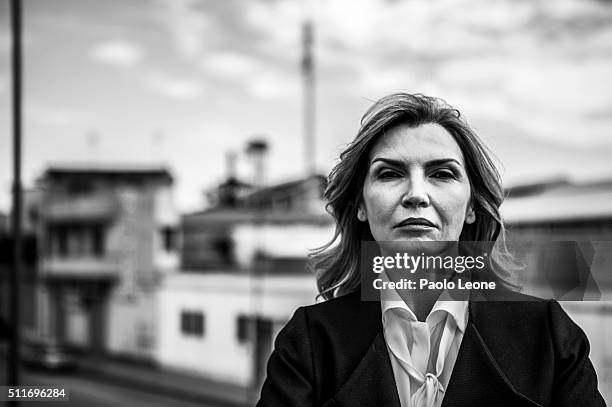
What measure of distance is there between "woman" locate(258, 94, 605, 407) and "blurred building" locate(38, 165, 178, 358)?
65.3 feet

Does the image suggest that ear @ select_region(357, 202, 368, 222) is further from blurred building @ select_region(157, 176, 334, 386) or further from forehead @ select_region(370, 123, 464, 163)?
blurred building @ select_region(157, 176, 334, 386)

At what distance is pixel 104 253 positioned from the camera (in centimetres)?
2383

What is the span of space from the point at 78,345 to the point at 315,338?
2473 centimetres

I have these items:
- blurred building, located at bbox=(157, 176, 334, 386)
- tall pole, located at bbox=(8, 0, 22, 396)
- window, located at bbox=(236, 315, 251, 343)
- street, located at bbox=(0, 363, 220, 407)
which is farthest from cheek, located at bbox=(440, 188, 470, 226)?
window, located at bbox=(236, 315, 251, 343)

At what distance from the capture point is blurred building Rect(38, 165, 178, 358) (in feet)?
69.6

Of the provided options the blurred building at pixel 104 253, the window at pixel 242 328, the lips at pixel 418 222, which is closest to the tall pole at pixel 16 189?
the lips at pixel 418 222

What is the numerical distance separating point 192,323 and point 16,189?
1502 cm


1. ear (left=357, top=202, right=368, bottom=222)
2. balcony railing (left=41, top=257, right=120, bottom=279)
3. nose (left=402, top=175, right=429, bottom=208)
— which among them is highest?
nose (left=402, top=175, right=429, bottom=208)

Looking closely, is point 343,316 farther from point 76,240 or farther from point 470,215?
point 76,240

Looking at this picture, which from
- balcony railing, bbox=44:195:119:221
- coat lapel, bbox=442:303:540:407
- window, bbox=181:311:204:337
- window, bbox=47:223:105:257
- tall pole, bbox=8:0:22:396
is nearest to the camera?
coat lapel, bbox=442:303:540:407

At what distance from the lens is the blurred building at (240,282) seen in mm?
17609

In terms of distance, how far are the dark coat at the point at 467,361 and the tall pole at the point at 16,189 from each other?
12.1 feet

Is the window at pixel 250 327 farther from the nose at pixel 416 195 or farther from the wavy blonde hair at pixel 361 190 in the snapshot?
the nose at pixel 416 195

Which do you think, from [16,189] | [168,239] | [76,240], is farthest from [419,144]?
[76,240]
